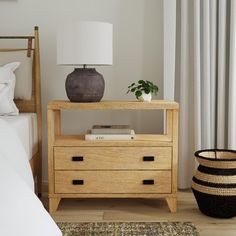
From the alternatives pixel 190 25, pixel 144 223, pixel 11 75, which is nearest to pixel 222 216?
pixel 144 223

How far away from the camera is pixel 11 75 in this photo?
2.88m

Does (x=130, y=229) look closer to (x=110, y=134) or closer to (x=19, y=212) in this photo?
(x=110, y=134)

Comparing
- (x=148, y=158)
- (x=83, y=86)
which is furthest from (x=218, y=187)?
(x=83, y=86)

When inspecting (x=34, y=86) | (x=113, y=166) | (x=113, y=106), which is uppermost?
(x=34, y=86)

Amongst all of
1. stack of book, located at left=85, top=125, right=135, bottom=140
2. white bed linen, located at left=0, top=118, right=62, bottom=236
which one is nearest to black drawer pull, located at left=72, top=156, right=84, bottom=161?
stack of book, located at left=85, top=125, right=135, bottom=140

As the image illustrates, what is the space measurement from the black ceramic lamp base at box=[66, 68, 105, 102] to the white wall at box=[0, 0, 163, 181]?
466 mm

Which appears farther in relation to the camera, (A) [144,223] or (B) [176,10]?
(B) [176,10]

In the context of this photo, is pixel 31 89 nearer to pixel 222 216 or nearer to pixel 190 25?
pixel 190 25

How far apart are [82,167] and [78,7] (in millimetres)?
1167

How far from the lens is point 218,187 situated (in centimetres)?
259

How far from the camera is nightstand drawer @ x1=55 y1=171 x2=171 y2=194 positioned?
2740 mm

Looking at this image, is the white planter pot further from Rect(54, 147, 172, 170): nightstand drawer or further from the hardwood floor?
the hardwood floor

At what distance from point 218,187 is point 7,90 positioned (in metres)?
1.40

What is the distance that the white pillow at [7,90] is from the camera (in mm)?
2805
